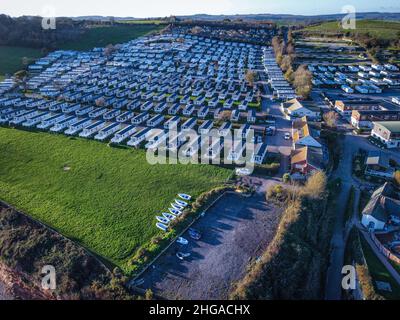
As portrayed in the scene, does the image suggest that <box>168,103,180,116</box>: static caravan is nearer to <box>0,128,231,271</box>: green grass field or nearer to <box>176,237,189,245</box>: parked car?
<box>0,128,231,271</box>: green grass field

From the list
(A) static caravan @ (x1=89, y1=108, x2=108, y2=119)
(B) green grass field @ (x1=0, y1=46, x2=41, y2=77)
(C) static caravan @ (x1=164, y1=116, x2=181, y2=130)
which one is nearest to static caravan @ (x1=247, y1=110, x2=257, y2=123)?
(C) static caravan @ (x1=164, y1=116, x2=181, y2=130)

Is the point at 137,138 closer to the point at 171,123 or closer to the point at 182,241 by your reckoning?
the point at 171,123

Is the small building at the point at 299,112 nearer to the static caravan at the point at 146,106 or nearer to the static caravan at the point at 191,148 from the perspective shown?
the static caravan at the point at 191,148

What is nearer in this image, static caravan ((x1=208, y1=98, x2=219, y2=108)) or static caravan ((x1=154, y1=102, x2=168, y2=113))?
static caravan ((x1=154, y1=102, x2=168, y2=113))

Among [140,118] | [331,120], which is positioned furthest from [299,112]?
[140,118]

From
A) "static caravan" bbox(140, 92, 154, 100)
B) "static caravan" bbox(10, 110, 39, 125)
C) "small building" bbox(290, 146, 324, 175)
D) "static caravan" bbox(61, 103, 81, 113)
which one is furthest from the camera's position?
"static caravan" bbox(140, 92, 154, 100)
